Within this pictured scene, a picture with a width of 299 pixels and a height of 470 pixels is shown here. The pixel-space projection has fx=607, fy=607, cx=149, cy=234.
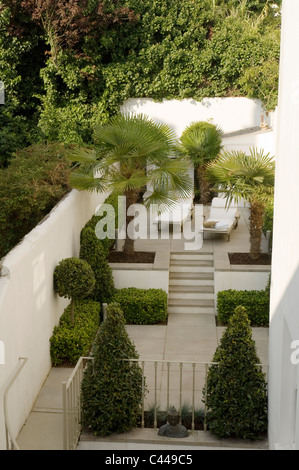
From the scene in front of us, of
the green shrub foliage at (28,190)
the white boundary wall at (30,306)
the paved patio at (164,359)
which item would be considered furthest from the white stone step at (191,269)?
the green shrub foliage at (28,190)

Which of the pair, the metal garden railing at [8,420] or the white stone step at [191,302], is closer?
the metal garden railing at [8,420]

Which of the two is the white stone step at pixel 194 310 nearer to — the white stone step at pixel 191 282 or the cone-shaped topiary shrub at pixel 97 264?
the white stone step at pixel 191 282

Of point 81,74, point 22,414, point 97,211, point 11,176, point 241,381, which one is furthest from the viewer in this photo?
point 81,74

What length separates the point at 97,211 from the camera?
632 inches

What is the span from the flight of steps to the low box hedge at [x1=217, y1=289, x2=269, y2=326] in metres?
0.64

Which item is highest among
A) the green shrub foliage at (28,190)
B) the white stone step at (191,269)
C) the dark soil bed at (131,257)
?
the green shrub foliage at (28,190)

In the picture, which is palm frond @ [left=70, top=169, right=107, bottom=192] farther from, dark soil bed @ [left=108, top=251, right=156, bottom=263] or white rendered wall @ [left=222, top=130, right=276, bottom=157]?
white rendered wall @ [left=222, top=130, right=276, bottom=157]

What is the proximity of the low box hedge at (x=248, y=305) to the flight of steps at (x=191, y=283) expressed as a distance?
25.1 inches

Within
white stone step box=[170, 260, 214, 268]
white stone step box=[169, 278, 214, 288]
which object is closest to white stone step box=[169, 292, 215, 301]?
white stone step box=[169, 278, 214, 288]

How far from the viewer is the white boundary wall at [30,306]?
8773 millimetres

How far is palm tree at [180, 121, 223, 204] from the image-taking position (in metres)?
20.3
